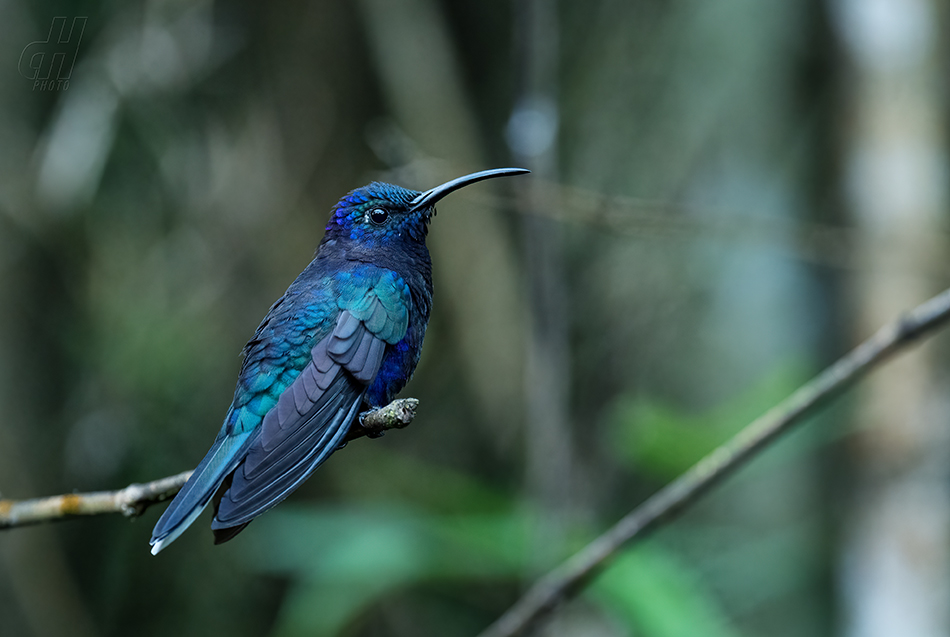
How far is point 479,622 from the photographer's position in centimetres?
495

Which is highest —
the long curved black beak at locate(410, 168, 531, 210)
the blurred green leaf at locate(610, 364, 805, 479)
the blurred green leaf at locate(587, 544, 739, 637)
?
the long curved black beak at locate(410, 168, 531, 210)

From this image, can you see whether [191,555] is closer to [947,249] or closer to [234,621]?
[234,621]

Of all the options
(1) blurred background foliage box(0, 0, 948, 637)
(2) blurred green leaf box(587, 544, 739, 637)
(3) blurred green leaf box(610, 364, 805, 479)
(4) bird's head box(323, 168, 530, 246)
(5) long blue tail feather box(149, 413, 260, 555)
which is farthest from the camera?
(1) blurred background foliage box(0, 0, 948, 637)

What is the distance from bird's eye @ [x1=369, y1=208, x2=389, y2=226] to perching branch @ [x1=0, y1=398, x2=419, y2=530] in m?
0.35

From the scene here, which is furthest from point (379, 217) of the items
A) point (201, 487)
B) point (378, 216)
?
point (201, 487)

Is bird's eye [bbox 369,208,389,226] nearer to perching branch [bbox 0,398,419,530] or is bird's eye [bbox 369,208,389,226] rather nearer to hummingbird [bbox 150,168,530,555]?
hummingbird [bbox 150,168,530,555]

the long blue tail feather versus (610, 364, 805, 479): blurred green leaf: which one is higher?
the long blue tail feather

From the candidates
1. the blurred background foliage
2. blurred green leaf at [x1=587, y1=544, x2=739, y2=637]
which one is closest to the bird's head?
the blurred background foliage

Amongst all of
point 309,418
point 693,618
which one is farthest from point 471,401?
point 309,418

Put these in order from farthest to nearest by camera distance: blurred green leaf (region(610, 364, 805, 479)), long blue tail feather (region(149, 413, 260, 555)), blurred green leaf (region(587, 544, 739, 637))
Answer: blurred green leaf (region(610, 364, 805, 479)) → blurred green leaf (region(587, 544, 739, 637)) → long blue tail feather (region(149, 413, 260, 555))

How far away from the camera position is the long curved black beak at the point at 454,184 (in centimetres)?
78

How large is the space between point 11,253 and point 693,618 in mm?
3795

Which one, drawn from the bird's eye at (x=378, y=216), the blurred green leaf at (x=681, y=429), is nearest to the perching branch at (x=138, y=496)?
the bird's eye at (x=378, y=216)

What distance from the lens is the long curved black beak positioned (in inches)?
30.8
